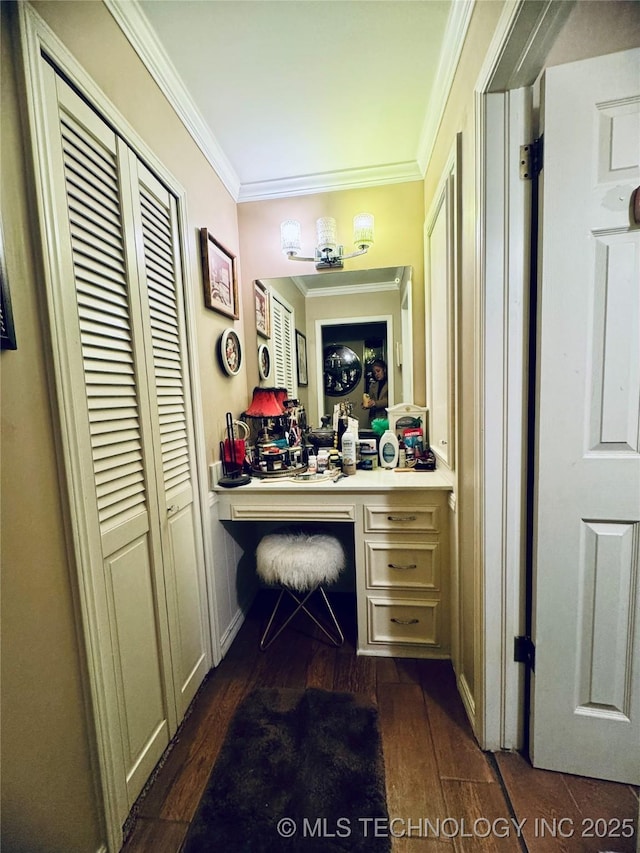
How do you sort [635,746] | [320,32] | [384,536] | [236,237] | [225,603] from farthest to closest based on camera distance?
1. [236,237]
2. [225,603]
3. [384,536]
4. [320,32]
5. [635,746]

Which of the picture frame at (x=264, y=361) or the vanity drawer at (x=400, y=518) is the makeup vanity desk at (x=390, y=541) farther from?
the picture frame at (x=264, y=361)

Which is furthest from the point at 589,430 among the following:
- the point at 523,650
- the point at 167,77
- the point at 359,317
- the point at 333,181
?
the point at 167,77

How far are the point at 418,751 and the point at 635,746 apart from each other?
2.28 feet

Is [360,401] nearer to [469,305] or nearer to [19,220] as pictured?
[469,305]

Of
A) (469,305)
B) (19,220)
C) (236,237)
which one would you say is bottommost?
(469,305)

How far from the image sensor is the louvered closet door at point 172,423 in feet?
3.93

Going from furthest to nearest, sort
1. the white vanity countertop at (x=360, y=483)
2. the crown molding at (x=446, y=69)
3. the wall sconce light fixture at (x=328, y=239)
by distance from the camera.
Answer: the wall sconce light fixture at (x=328, y=239) < the white vanity countertop at (x=360, y=483) < the crown molding at (x=446, y=69)

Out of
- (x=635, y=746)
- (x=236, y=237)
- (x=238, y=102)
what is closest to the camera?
(x=635, y=746)

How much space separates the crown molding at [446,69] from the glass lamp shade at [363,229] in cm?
40

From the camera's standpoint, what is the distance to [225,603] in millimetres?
1714

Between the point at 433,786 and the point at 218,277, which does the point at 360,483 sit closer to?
the point at 433,786

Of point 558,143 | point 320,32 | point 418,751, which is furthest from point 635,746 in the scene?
point 320,32

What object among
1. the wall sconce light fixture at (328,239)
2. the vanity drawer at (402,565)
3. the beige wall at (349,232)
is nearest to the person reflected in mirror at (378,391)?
the beige wall at (349,232)

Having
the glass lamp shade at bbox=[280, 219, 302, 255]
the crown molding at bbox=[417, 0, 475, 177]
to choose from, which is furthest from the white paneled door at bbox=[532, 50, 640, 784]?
the glass lamp shade at bbox=[280, 219, 302, 255]
